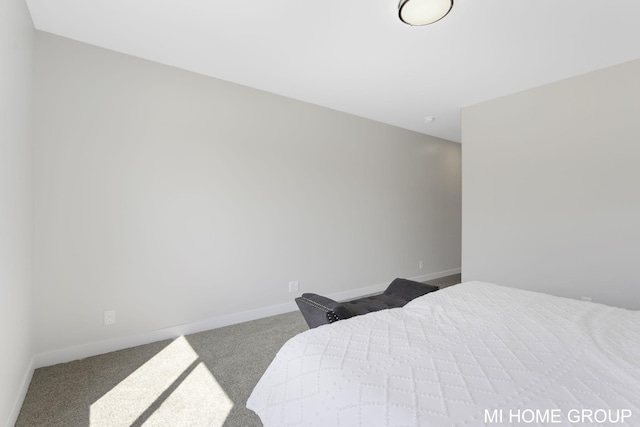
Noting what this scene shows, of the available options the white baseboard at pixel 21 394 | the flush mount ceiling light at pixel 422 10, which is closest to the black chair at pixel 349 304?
the white baseboard at pixel 21 394

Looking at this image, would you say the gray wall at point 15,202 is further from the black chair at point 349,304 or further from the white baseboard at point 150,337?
the black chair at point 349,304

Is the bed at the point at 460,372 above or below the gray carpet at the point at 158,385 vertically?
above

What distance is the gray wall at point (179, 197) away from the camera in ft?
7.41

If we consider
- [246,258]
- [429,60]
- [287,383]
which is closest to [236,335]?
[246,258]

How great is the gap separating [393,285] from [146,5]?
2685 mm

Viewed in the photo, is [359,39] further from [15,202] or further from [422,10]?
[15,202]

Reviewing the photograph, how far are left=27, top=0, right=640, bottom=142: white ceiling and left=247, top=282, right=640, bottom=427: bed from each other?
188 centimetres

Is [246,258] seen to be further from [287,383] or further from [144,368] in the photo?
[287,383]

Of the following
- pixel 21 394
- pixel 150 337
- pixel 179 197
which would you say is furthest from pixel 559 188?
pixel 21 394

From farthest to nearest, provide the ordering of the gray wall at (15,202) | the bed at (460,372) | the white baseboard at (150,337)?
the white baseboard at (150,337)
the gray wall at (15,202)
the bed at (460,372)

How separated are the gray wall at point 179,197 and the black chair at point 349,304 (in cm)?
134

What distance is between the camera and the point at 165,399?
1826mm

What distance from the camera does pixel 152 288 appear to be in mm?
2615

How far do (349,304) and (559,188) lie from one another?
2507 millimetres
